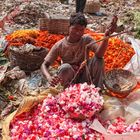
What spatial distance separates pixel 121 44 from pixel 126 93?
2292 millimetres

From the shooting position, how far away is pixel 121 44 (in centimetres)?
700

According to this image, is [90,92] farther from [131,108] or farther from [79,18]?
[79,18]

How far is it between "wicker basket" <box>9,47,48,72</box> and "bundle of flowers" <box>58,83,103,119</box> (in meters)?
2.03

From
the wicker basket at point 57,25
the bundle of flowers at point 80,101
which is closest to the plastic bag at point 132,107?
the bundle of flowers at point 80,101

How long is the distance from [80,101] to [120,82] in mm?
984

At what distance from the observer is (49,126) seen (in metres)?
4.24

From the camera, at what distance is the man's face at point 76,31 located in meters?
4.71

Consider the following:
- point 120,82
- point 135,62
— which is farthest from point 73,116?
point 135,62

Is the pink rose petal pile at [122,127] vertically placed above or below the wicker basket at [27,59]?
above

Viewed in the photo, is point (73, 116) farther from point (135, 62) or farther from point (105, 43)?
point (135, 62)

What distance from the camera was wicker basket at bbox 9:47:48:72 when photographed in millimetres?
6395

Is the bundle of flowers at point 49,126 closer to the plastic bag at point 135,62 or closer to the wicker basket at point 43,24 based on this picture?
the plastic bag at point 135,62

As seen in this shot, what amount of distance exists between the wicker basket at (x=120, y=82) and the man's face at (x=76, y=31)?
0.65 m

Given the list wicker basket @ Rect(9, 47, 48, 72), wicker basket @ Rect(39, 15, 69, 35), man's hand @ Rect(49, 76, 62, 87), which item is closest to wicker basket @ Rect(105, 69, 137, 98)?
man's hand @ Rect(49, 76, 62, 87)
